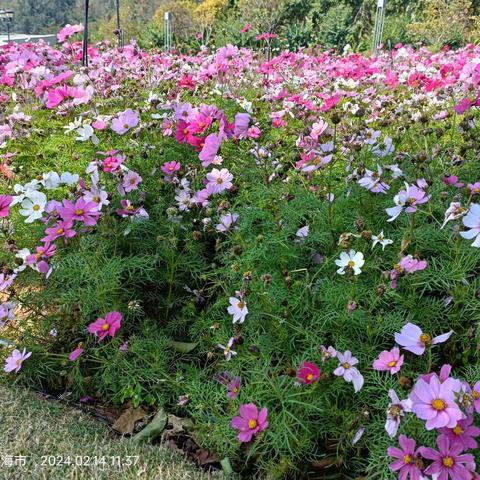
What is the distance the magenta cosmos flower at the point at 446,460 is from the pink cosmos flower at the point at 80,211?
43.8 inches

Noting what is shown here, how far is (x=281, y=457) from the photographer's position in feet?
4.80

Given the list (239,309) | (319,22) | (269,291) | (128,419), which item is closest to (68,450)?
(128,419)

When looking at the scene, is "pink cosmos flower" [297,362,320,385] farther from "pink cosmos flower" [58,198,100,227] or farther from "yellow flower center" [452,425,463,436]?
"pink cosmos flower" [58,198,100,227]

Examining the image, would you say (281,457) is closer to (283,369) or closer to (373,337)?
(283,369)

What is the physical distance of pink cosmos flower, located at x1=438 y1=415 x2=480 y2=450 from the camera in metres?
1.15

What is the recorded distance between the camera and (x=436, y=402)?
1.13 m

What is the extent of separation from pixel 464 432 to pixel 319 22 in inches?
673

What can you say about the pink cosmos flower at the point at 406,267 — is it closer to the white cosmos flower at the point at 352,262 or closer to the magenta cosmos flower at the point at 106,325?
the white cosmos flower at the point at 352,262

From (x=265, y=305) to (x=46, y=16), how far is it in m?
56.9

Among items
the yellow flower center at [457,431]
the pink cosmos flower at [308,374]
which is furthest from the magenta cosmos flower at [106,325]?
the yellow flower center at [457,431]

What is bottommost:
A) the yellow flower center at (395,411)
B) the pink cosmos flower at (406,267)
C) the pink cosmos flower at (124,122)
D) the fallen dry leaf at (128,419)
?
the fallen dry leaf at (128,419)

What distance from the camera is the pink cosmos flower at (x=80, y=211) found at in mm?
1724

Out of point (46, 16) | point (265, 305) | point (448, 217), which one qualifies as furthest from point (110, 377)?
point (46, 16)

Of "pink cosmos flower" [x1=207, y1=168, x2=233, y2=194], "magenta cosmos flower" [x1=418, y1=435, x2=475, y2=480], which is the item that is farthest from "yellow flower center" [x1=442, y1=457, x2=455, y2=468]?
"pink cosmos flower" [x1=207, y1=168, x2=233, y2=194]
